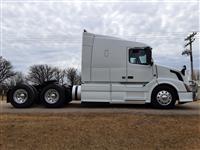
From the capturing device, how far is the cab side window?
Result: 1202 centimetres

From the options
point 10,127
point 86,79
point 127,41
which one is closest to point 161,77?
point 127,41

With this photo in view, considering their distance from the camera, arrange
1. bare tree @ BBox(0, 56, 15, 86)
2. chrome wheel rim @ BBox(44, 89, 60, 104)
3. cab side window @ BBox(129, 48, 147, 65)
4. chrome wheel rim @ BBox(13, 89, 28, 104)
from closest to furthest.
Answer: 1. cab side window @ BBox(129, 48, 147, 65)
2. chrome wheel rim @ BBox(44, 89, 60, 104)
3. chrome wheel rim @ BBox(13, 89, 28, 104)
4. bare tree @ BBox(0, 56, 15, 86)

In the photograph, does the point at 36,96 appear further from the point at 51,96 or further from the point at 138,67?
the point at 138,67

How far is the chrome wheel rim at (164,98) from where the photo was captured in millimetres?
11609

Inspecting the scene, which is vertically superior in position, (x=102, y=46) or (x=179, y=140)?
(x=102, y=46)

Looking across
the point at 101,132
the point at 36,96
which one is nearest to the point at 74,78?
the point at 36,96

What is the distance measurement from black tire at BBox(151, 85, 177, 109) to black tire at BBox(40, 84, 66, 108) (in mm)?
3848

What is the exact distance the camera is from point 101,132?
25.6 feet

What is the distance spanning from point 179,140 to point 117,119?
91.4 inches

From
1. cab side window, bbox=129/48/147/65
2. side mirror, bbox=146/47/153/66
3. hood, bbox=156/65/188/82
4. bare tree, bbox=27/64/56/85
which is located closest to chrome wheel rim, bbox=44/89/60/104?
cab side window, bbox=129/48/147/65

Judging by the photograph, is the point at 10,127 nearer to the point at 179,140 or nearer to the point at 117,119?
the point at 117,119

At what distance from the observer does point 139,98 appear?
11805 mm

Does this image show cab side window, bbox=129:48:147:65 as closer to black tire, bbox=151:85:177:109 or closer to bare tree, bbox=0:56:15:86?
black tire, bbox=151:85:177:109

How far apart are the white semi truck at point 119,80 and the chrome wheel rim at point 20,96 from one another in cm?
4
